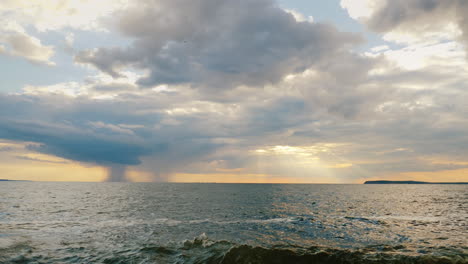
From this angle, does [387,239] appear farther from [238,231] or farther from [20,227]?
[20,227]

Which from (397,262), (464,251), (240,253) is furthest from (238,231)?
(464,251)

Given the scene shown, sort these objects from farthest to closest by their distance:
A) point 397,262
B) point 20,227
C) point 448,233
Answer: point 20,227 → point 448,233 → point 397,262

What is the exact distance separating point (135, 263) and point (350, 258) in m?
14.9

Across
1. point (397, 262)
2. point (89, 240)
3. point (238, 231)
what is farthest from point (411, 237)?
point (89, 240)

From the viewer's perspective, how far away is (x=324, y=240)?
1056 inches

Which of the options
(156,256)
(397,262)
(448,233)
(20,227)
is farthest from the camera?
(20,227)

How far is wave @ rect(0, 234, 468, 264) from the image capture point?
690 inches

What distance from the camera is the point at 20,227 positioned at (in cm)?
3331

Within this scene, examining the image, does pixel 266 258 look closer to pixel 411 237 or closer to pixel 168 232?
pixel 168 232

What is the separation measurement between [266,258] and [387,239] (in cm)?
1645

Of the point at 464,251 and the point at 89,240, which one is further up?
the point at 464,251

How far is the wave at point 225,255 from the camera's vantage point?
17516 mm

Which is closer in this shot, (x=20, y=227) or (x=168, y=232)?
(x=168, y=232)

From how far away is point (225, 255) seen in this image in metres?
18.8
